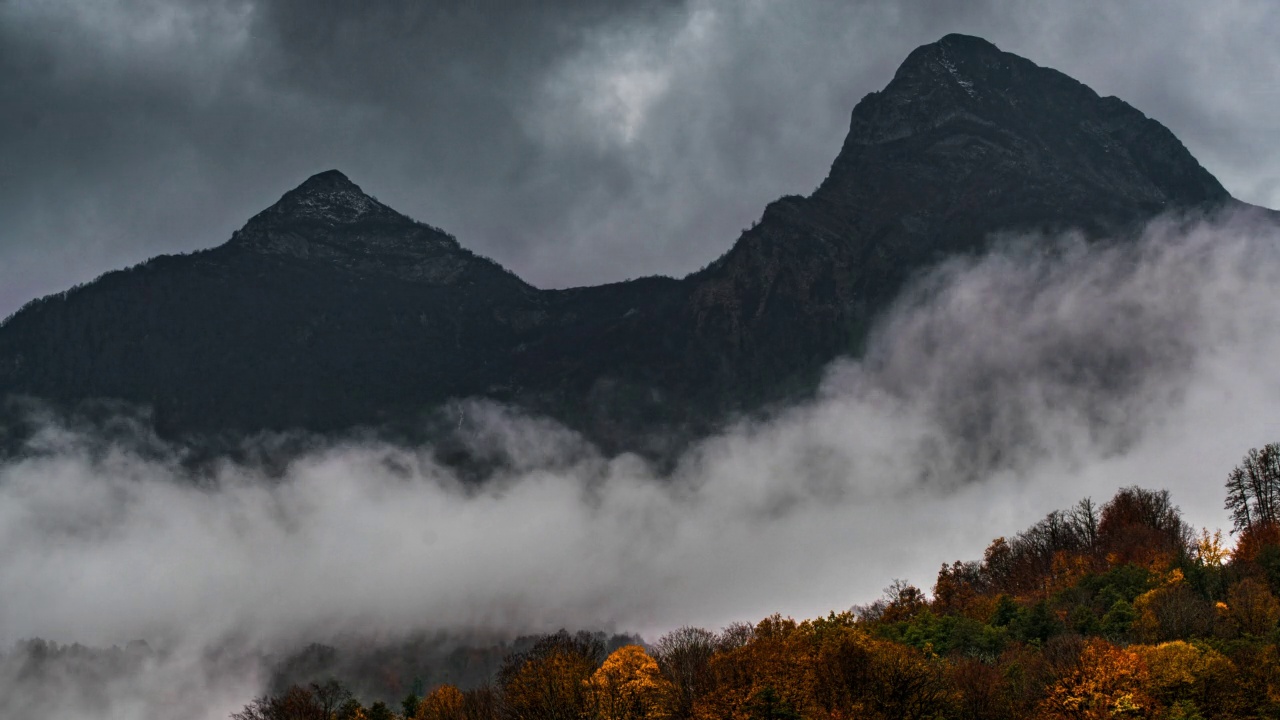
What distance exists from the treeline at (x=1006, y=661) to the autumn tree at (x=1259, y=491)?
0.29m

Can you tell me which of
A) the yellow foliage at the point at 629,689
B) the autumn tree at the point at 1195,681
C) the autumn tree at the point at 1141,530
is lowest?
the autumn tree at the point at 1195,681

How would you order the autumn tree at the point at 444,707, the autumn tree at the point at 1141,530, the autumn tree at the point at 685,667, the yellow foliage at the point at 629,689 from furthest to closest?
the autumn tree at the point at 1141,530, the autumn tree at the point at 444,707, the yellow foliage at the point at 629,689, the autumn tree at the point at 685,667

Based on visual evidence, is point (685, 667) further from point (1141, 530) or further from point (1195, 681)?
point (1141, 530)

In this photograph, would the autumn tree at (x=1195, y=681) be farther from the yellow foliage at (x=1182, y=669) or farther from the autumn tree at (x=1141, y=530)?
the autumn tree at (x=1141, y=530)

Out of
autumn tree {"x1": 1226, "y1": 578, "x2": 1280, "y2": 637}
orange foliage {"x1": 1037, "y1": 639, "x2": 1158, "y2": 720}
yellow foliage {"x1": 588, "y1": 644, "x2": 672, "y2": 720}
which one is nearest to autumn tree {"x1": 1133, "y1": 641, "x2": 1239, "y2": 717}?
orange foliage {"x1": 1037, "y1": 639, "x2": 1158, "y2": 720}

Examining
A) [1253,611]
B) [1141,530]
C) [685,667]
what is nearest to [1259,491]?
[1141,530]

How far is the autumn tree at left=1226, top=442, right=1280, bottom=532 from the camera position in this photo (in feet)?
467

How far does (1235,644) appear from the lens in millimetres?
84625

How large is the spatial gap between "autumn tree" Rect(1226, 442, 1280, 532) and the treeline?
286 millimetres

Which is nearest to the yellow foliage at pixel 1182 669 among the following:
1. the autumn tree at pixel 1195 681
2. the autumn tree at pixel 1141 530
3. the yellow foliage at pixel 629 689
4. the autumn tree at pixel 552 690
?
the autumn tree at pixel 1195 681

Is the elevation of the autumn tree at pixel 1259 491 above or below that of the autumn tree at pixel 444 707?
above

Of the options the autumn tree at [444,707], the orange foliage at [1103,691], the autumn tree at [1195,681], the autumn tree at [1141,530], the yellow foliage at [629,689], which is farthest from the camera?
the autumn tree at [1141,530]

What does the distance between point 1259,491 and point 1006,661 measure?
7232cm

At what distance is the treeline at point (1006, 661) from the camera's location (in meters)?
76.2
